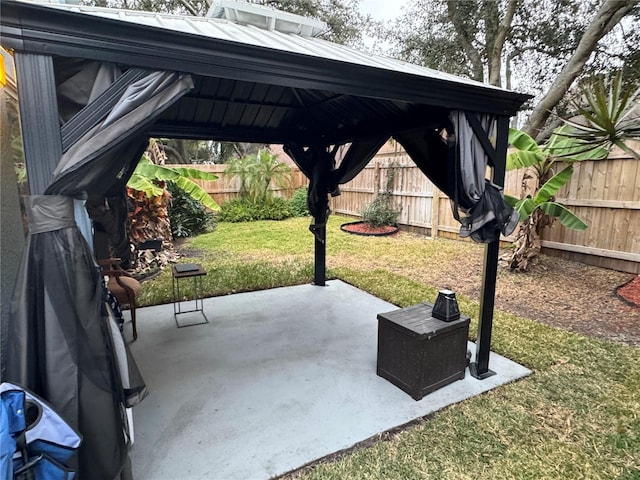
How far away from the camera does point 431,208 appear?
937 centimetres

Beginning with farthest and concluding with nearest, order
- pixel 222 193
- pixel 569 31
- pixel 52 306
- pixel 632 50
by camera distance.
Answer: pixel 222 193 → pixel 569 31 → pixel 632 50 → pixel 52 306

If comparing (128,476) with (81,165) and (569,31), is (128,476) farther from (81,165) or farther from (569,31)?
(569,31)

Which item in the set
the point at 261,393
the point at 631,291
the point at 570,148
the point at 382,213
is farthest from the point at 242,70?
the point at 382,213

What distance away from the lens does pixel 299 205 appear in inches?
516

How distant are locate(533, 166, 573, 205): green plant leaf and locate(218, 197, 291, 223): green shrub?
28.6 ft

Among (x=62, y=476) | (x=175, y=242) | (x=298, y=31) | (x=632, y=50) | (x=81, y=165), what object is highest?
(x=632, y=50)

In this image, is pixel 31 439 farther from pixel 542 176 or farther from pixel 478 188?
pixel 542 176

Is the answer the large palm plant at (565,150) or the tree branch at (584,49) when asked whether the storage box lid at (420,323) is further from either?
the tree branch at (584,49)

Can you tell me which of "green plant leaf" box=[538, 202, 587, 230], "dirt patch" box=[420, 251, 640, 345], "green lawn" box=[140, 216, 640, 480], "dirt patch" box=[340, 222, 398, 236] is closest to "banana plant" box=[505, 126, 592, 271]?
"green plant leaf" box=[538, 202, 587, 230]

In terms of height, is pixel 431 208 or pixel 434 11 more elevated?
pixel 434 11

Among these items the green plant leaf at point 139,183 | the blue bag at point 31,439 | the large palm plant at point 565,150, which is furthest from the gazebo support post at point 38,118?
the green plant leaf at point 139,183

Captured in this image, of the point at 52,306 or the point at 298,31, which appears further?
the point at 298,31

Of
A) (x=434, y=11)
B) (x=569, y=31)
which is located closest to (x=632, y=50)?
(x=569, y=31)

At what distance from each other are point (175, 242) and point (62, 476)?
27.6 ft
